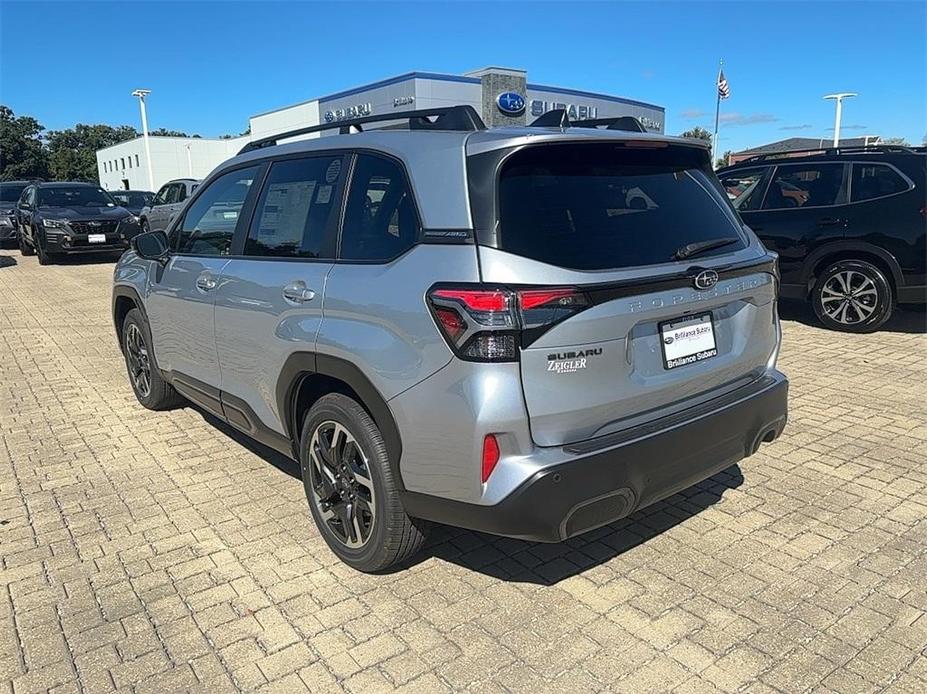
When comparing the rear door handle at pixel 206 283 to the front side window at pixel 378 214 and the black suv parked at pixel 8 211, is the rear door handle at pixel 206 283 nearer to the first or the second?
the front side window at pixel 378 214

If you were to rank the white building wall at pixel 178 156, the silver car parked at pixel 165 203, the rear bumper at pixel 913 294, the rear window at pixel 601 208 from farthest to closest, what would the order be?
the white building wall at pixel 178 156 < the silver car parked at pixel 165 203 < the rear bumper at pixel 913 294 < the rear window at pixel 601 208

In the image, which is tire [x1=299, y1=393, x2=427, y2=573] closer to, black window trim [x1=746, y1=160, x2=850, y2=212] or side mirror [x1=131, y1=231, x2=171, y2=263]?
side mirror [x1=131, y1=231, x2=171, y2=263]

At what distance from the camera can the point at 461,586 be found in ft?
9.82

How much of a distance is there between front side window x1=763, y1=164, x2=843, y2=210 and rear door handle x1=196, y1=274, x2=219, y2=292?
6510 millimetres

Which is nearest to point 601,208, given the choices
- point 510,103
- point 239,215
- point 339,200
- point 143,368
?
point 339,200

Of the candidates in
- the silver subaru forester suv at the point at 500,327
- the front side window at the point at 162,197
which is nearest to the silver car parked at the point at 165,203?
the front side window at the point at 162,197

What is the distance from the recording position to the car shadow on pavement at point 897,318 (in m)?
7.72

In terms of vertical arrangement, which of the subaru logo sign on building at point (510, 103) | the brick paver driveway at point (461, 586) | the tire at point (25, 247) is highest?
the subaru logo sign on building at point (510, 103)

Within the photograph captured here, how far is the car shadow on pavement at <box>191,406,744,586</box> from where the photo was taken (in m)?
3.11

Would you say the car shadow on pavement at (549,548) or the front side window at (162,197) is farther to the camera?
the front side window at (162,197)

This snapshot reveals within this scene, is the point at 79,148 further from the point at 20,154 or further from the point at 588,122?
the point at 588,122

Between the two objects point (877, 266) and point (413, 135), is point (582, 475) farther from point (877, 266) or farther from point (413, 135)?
point (877, 266)

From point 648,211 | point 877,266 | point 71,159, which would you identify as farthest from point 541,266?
point 71,159

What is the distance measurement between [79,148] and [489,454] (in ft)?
387
